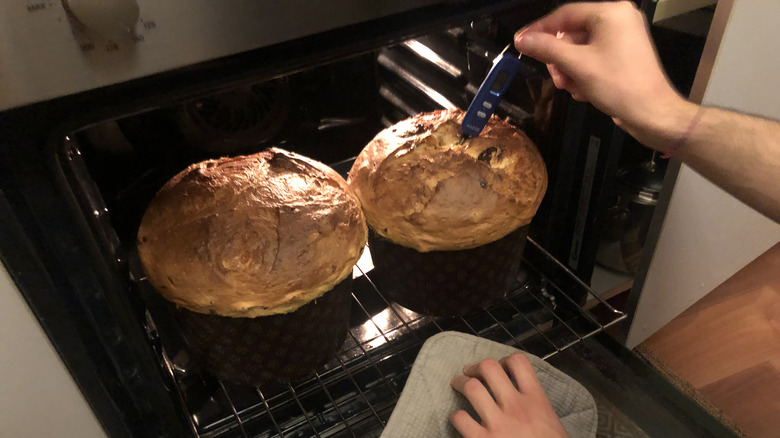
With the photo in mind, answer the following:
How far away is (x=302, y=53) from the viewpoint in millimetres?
639

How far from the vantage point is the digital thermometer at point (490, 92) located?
2.73 ft

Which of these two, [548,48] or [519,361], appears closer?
[548,48]

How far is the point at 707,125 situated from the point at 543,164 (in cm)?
32

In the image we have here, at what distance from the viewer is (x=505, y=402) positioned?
0.80m

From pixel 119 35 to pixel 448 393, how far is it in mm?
645

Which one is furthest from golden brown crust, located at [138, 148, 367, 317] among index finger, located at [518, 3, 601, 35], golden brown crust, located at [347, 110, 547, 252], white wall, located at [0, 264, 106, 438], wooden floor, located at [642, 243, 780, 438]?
wooden floor, located at [642, 243, 780, 438]

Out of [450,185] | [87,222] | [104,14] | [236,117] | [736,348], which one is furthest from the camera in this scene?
[736,348]

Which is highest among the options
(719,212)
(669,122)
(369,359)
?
(669,122)

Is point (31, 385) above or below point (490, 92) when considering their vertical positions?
below

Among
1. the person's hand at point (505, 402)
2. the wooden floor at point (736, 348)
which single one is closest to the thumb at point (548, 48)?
the person's hand at point (505, 402)

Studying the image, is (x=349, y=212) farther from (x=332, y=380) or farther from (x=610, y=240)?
(x=610, y=240)

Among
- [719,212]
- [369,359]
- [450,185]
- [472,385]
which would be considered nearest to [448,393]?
[472,385]

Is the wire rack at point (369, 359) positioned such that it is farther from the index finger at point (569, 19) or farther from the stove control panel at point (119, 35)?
the stove control panel at point (119, 35)

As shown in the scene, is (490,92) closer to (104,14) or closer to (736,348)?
(104,14)
